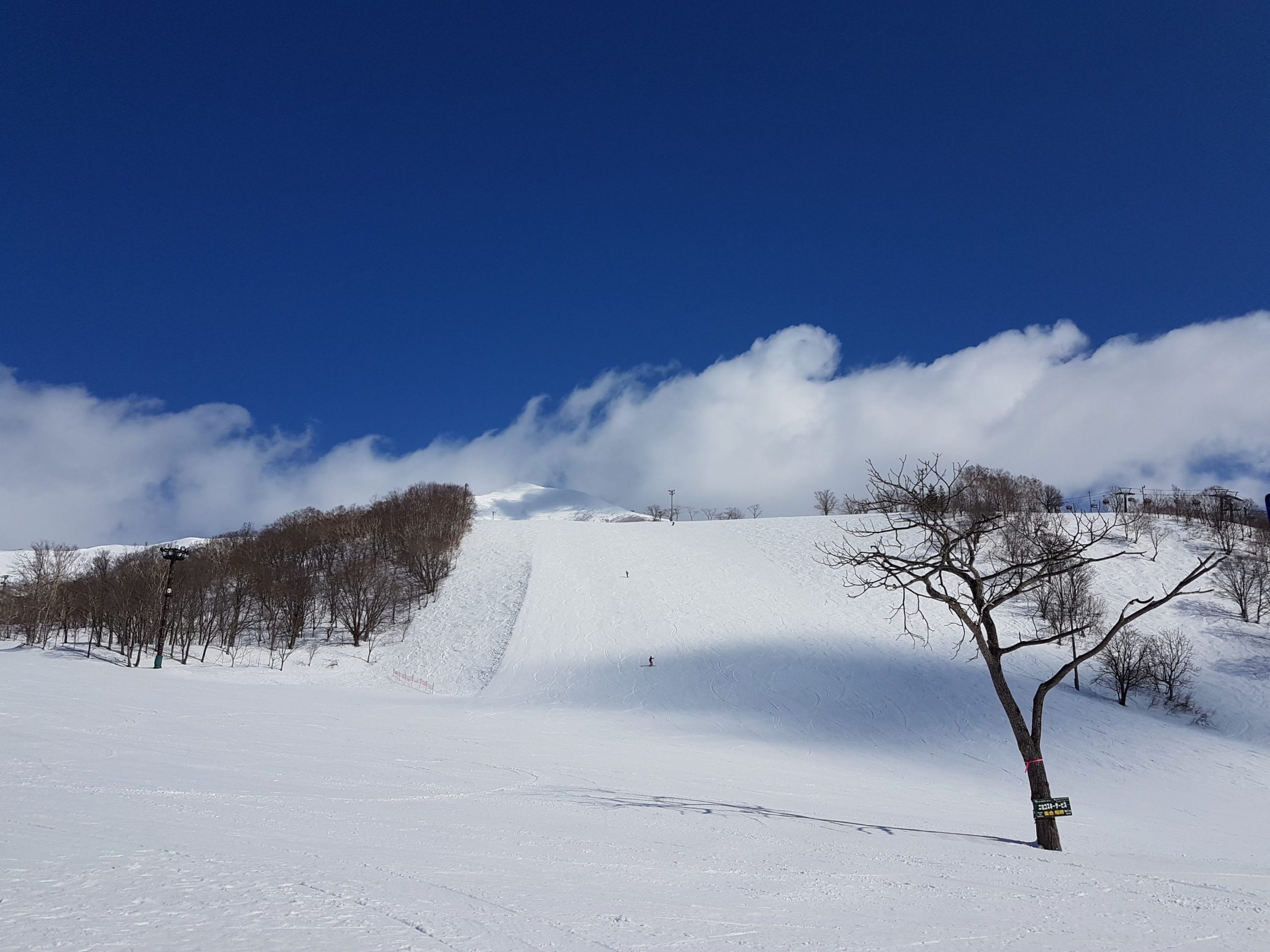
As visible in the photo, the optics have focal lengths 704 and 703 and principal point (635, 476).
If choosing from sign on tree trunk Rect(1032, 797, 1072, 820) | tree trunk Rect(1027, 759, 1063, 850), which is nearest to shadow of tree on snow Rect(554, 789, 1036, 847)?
tree trunk Rect(1027, 759, 1063, 850)

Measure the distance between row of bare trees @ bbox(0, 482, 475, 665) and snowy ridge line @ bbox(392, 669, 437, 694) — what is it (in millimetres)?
7205

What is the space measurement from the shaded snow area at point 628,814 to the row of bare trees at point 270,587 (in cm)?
1177

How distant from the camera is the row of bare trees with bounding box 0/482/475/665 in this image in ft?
155

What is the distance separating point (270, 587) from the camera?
54.3 meters

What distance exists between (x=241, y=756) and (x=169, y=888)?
787cm

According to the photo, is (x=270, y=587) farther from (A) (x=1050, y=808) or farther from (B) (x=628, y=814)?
(A) (x=1050, y=808)

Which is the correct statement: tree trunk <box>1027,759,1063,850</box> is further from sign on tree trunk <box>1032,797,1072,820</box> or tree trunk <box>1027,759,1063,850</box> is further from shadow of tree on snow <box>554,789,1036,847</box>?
shadow of tree on snow <box>554,789,1036,847</box>

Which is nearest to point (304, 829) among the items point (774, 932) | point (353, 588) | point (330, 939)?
point (330, 939)

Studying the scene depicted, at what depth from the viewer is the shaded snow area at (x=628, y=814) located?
4887mm

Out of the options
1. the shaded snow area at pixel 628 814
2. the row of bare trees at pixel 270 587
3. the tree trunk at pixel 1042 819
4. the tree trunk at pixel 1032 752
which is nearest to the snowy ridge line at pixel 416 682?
the shaded snow area at pixel 628 814

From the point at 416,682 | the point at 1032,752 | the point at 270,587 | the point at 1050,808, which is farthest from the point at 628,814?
the point at 270,587

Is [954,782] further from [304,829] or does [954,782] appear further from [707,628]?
[707,628]

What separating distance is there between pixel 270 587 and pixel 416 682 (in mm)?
19207

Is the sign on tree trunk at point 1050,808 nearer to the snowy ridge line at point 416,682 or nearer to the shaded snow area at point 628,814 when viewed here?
the shaded snow area at point 628,814
